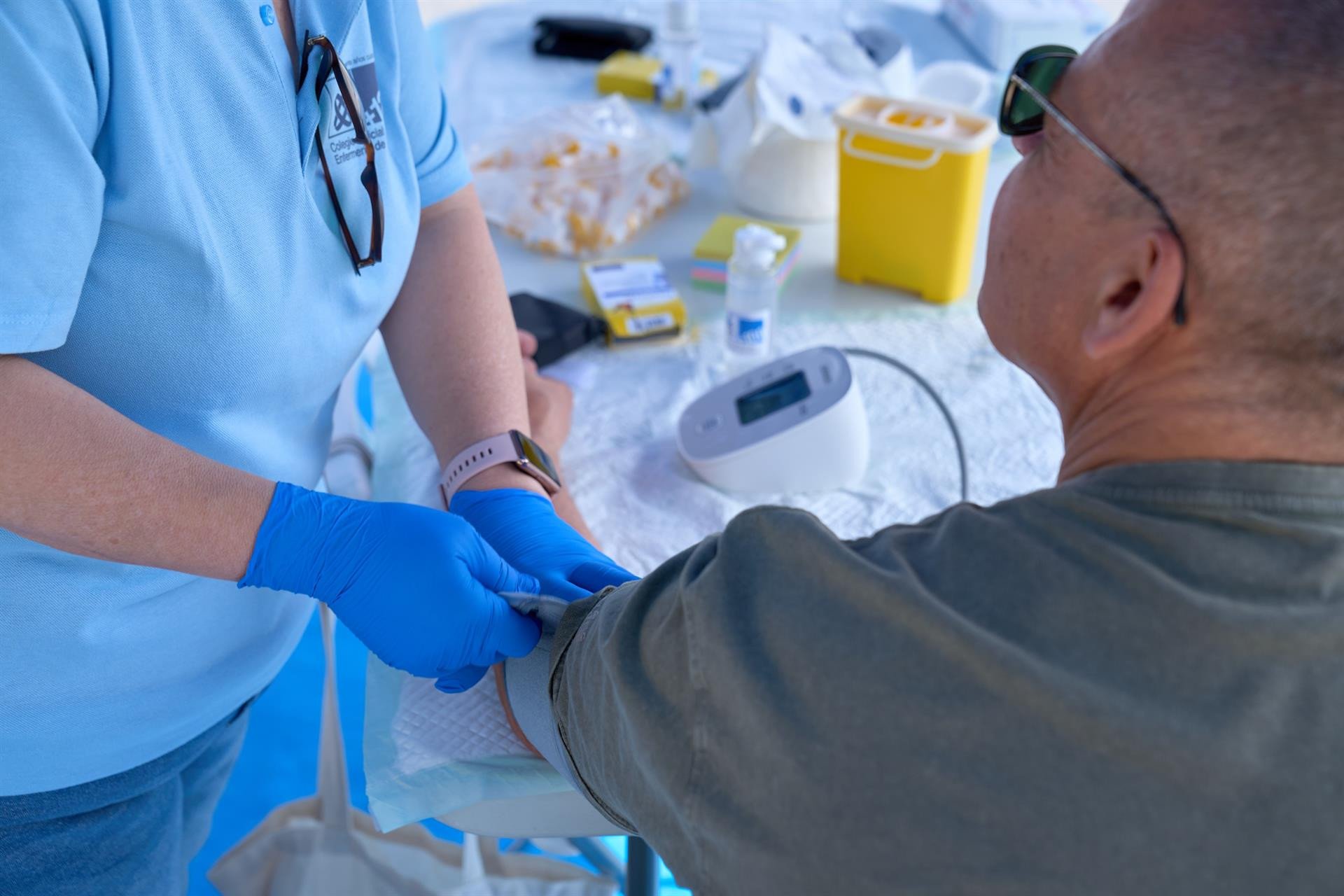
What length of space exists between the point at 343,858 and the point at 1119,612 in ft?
3.19

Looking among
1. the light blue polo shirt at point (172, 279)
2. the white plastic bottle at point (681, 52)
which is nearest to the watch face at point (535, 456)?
the light blue polo shirt at point (172, 279)

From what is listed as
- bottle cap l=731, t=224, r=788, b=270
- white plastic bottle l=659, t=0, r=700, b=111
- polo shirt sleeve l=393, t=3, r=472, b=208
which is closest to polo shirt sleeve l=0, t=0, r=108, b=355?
polo shirt sleeve l=393, t=3, r=472, b=208

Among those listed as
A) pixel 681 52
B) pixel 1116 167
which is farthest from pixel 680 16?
pixel 1116 167

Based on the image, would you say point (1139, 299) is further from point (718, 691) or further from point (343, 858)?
point (343, 858)

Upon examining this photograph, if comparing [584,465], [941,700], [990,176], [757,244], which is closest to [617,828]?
[941,700]

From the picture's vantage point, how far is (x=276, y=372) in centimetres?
95

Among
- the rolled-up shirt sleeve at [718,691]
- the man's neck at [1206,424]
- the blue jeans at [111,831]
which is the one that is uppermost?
the man's neck at [1206,424]

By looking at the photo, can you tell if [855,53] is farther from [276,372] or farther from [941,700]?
[941,700]

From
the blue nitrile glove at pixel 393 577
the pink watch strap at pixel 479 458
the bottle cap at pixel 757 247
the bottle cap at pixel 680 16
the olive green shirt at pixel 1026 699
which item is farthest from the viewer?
the bottle cap at pixel 680 16

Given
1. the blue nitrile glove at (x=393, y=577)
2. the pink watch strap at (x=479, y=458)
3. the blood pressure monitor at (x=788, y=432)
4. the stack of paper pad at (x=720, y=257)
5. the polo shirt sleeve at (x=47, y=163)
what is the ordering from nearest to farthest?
the polo shirt sleeve at (x=47, y=163)
the blue nitrile glove at (x=393, y=577)
the pink watch strap at (x=479, y=458)
the blood pressure monitor at (x=788, y=432)
the stack of paper pad at (x=720, y=257)

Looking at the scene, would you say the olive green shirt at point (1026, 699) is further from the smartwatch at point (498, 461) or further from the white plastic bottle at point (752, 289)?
the white plastic bottle at point (752, 289)

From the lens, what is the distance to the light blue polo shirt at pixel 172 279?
0.73m

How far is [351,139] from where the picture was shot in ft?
3.24

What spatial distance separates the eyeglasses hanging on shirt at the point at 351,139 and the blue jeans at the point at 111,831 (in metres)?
0.50
